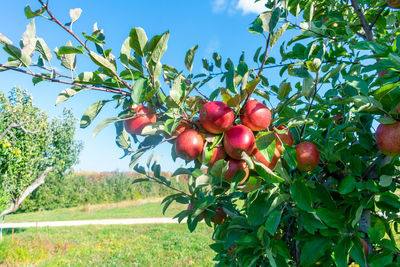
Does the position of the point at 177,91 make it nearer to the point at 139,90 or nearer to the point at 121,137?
the point at 139,90

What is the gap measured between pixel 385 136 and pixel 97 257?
19.7ft

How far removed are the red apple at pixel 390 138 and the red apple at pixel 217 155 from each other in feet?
1.61

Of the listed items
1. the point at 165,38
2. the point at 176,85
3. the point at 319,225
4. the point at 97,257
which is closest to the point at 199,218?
Answer: the point at 319,225

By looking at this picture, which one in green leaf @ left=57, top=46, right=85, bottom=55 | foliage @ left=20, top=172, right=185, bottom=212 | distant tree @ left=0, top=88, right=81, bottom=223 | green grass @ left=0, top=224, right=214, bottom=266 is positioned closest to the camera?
green leaf @ left=57, top=46, right=85, bottom=55

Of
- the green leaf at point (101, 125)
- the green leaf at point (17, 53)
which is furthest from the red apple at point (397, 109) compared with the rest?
the green leaf at point (17, 53)

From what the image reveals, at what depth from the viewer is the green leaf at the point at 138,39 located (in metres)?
0.68

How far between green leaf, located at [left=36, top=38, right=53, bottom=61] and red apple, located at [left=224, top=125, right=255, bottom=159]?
1.86ft

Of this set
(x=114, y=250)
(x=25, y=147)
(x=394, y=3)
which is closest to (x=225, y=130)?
(x=394, y=3)

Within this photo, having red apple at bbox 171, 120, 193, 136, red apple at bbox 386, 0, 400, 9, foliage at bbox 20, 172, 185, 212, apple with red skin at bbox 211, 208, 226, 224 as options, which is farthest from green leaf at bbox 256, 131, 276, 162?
foliage at bbox 20, 172, 185, 212

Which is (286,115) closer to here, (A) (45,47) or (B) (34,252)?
(A) (45,47)

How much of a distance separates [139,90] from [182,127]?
0.18m

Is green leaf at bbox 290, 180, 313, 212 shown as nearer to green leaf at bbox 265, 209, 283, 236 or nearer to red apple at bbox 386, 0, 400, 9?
green leaf at bbox 265, 209, 283, 236

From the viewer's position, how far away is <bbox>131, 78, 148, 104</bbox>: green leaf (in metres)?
0.68

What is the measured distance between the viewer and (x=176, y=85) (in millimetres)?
715
